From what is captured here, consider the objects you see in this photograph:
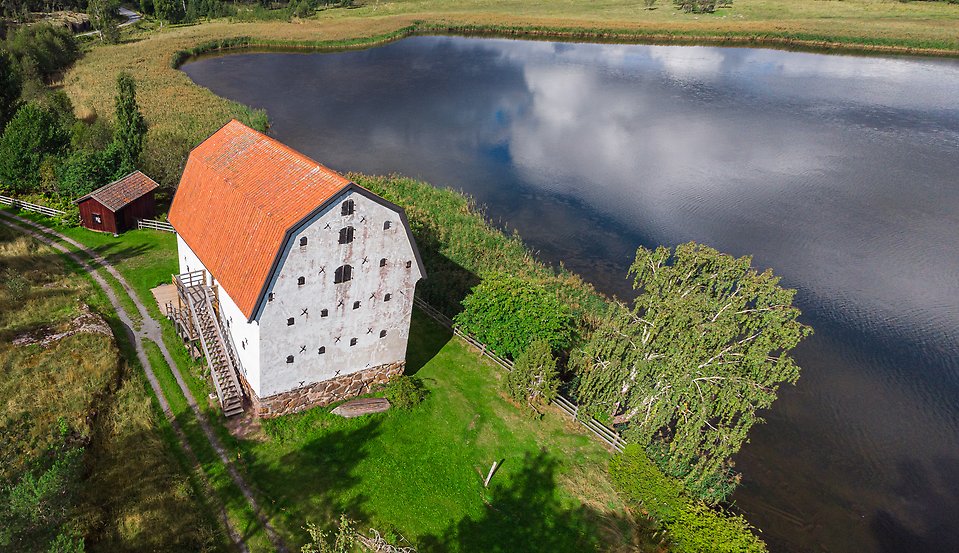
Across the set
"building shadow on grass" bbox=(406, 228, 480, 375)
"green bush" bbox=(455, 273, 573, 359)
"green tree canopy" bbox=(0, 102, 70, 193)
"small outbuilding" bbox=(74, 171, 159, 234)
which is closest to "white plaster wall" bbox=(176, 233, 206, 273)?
"building shadow on grass" bbox=(406, 228, 480, 375)

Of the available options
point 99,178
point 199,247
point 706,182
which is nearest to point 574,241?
point 706,182

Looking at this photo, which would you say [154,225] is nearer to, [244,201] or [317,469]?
[244,201]

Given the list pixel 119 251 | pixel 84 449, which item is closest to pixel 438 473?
pixel 84 449

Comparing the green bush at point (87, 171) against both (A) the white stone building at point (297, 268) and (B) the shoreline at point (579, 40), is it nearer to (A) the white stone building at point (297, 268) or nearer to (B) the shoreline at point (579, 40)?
(A) the white stone building at point (297, 268)

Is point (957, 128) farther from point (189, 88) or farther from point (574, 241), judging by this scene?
point (189, 88)

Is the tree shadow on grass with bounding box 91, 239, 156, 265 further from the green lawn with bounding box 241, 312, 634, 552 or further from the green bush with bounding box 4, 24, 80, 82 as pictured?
the green bush with bounding box 4, 24, 80, 82

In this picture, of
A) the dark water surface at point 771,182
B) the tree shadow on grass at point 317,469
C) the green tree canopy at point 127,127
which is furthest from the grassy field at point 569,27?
the tree shadow on grass at point 317,469
